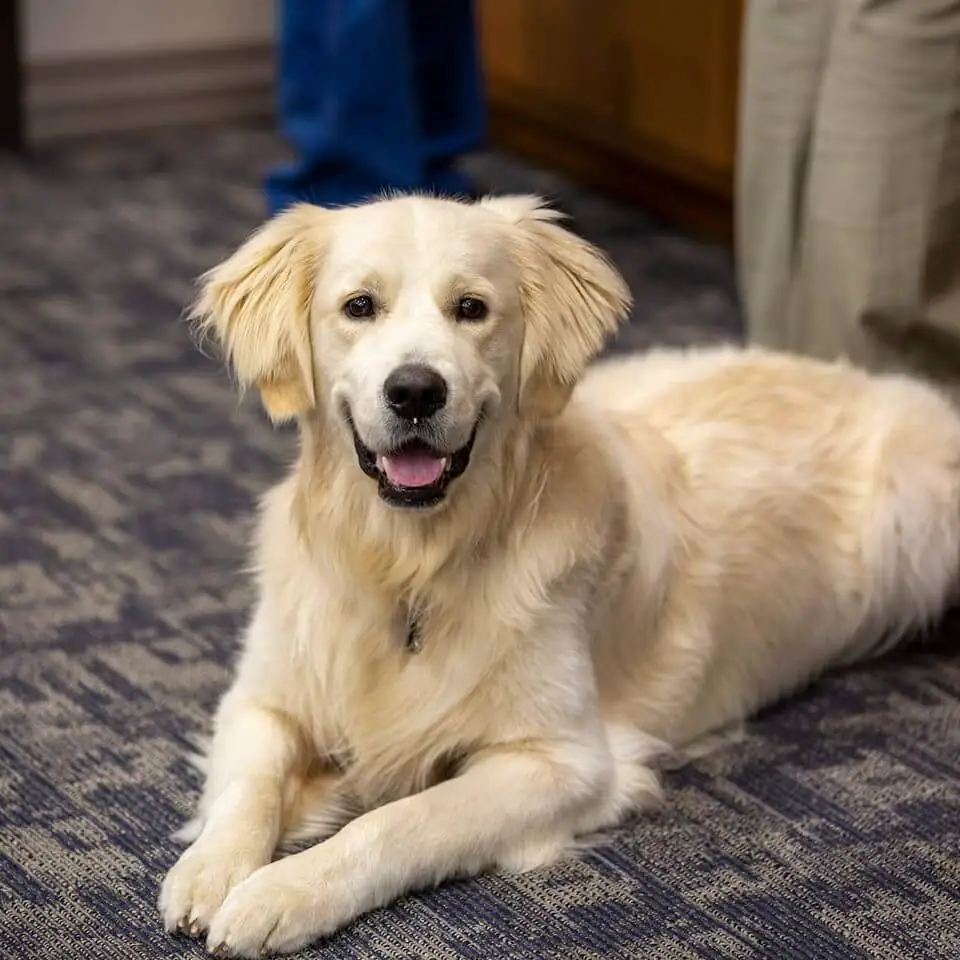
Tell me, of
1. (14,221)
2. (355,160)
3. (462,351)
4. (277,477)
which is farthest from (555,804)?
(14,221)

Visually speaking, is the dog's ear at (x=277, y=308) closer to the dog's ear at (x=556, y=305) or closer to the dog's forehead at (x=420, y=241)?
the dog's forehead at (x=420, y=241)

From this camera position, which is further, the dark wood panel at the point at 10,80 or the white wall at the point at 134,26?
the white wall at the point at 134,26

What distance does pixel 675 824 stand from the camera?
2.03m

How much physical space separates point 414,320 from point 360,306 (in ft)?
0.25

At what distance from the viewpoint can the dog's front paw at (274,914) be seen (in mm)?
1714

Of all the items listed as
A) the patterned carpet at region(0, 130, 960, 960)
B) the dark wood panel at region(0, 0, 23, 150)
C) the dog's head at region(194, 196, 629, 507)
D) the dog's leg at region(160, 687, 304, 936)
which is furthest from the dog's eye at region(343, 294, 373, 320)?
the dark wood panel at region(0, 0, 23, 150)

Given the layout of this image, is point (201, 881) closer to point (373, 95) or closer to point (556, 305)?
point (556, 305)

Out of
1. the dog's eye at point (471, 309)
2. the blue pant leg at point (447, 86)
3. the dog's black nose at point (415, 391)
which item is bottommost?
the blue pant leg at point (447, 86)

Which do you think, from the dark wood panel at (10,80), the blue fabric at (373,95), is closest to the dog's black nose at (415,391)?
the blue fabric at (373,95)

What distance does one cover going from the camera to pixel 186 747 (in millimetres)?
2193

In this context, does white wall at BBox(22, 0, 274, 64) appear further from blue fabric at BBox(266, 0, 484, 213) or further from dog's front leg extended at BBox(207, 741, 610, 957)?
dog's front leg extended at BBox(207, 741, 610, 957)

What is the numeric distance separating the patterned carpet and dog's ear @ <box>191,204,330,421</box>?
1.70 feet

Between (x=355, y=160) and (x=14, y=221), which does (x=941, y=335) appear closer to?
(x=355, y=160)

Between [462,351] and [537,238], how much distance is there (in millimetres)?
222
